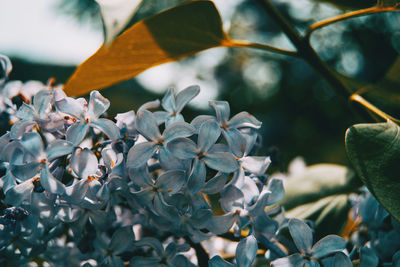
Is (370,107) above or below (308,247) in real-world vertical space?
above

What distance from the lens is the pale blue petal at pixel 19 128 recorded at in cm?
52

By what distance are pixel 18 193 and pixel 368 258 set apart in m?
0.44

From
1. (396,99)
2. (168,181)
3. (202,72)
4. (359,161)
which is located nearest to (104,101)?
(168,181)

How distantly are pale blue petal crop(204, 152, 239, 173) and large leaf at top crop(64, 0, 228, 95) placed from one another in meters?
0.24

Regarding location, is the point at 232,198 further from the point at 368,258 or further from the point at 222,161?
the point at 368,258

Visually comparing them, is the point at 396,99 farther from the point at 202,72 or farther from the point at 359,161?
the point at 202,72

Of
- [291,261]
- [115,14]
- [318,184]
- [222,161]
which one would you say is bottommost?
[318,184]

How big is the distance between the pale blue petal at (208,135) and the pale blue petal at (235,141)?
23 mm

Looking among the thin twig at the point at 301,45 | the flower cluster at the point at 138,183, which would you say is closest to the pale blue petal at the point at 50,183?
the flower cluster at the point at 138,183

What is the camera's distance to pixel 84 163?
51cm

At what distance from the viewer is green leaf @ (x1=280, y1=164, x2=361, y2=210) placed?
2.72 feet

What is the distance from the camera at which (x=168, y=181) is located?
1.66 feet

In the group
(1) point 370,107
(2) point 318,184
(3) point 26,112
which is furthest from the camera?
(2) point 318,184

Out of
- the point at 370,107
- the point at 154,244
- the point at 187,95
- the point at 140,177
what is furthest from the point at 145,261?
the point at 370,107
